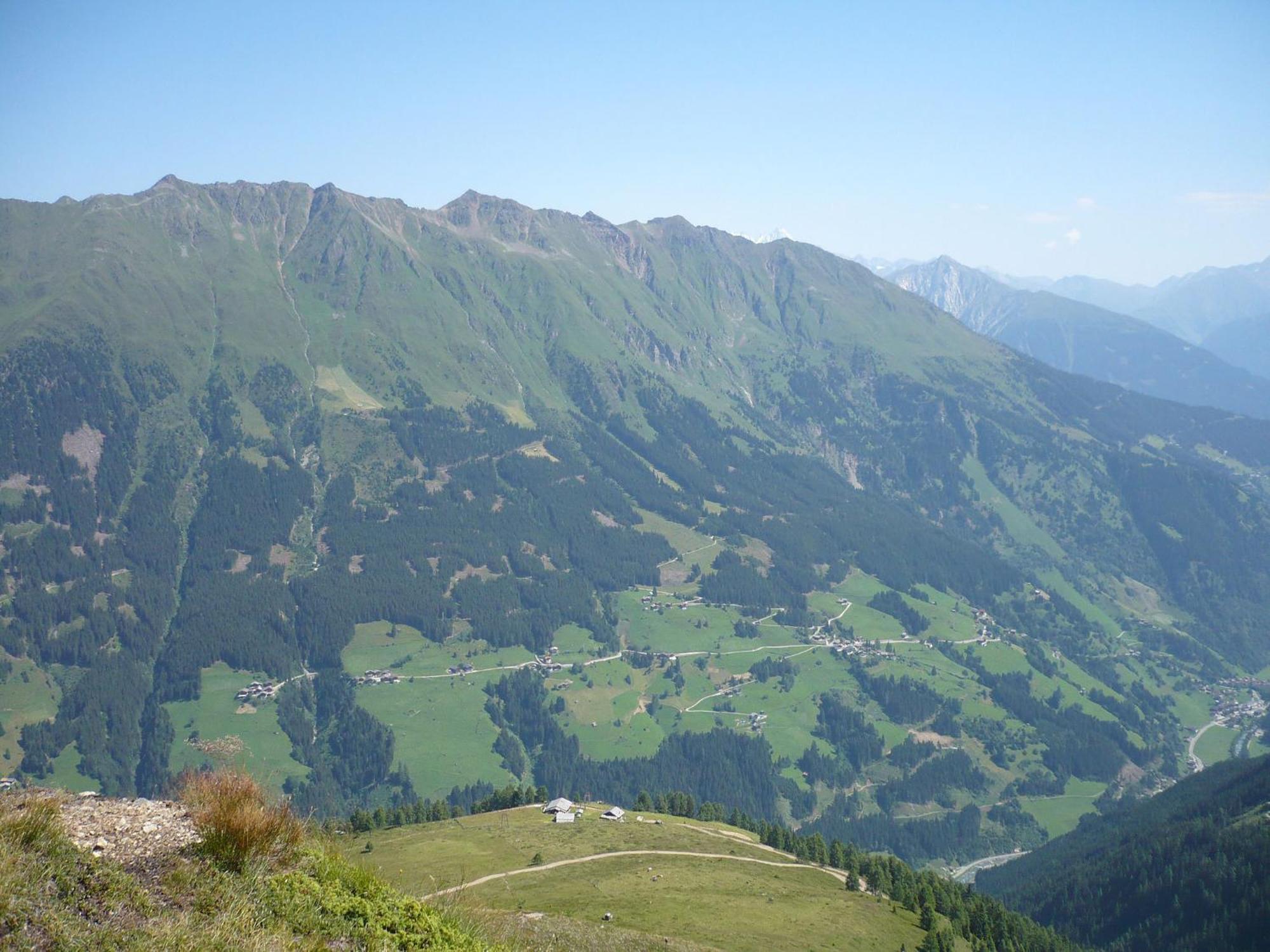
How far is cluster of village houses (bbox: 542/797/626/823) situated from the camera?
259 ft

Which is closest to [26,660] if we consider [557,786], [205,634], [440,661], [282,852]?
[205,634]

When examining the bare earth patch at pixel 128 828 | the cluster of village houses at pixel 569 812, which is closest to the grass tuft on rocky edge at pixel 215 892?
the bare earth patch at pixel 128 828

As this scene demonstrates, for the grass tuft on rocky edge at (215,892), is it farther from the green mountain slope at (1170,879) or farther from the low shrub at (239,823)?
the green mountain slope at (1170,879)

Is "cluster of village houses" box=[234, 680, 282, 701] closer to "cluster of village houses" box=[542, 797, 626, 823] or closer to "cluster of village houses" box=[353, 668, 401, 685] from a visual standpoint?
"cluster of village houses" box=[353, 668, 401, 685]

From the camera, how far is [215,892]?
586 inches

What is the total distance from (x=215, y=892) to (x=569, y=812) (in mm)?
70251

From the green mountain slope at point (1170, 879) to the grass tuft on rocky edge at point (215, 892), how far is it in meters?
Result: 96.6

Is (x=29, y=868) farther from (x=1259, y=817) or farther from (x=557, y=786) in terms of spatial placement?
(x=557, y=786)

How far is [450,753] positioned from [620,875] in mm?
108394

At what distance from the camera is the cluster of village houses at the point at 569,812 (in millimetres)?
78875

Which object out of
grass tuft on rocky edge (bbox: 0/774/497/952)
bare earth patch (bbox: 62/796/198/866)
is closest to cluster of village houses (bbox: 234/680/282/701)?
bare earth patch (bbox: 62/796/198/866)

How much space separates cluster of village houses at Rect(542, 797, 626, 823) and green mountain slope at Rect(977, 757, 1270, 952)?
5443 cm

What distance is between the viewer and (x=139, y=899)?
554 inches

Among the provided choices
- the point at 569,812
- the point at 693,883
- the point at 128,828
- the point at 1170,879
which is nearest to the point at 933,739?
the point at 1170,879
